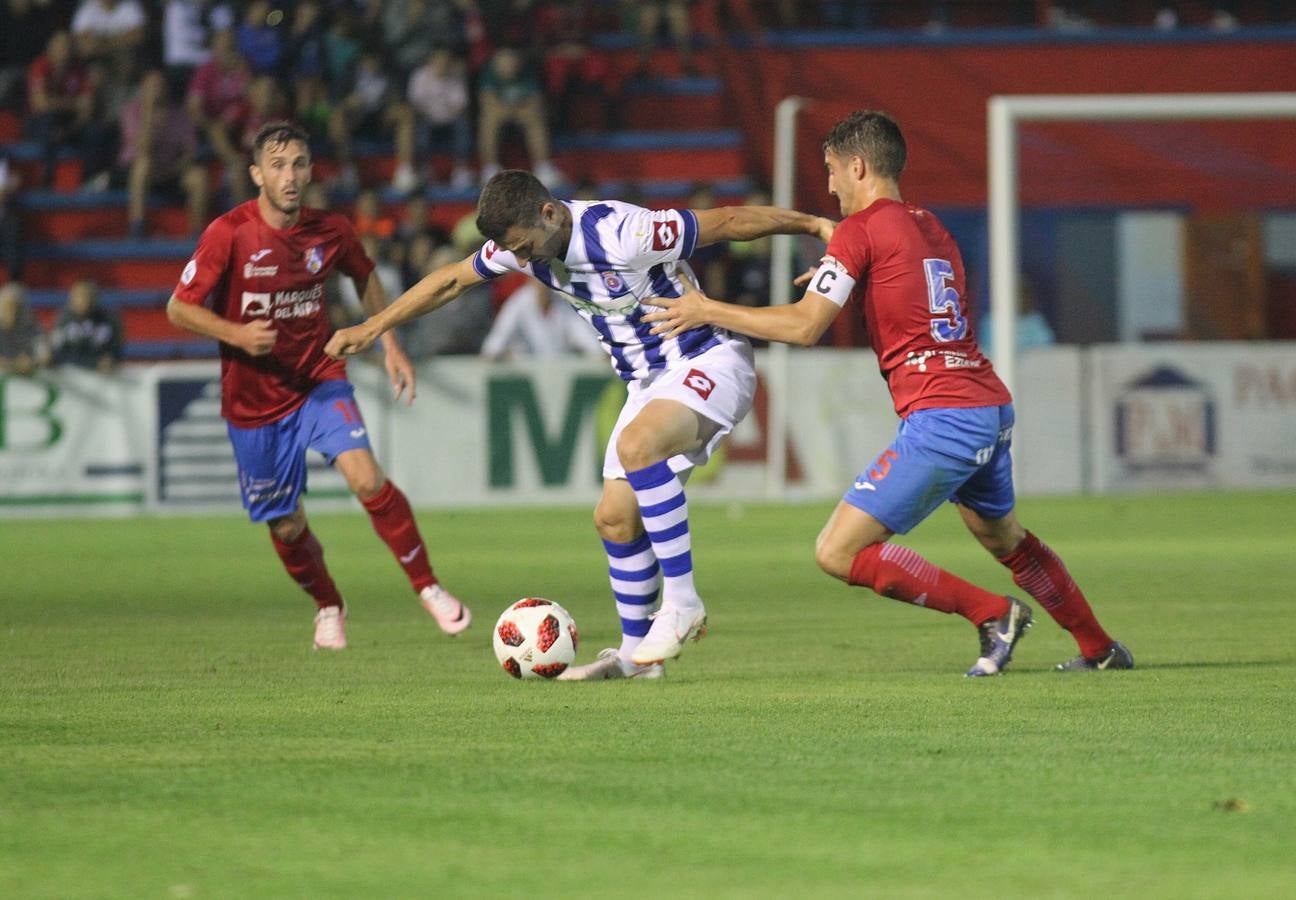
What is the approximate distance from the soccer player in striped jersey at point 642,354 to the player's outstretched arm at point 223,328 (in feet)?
3.02

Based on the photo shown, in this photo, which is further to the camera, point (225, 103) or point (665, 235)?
point (225, 103)

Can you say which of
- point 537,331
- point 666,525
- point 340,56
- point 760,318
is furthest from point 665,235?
point 340,56

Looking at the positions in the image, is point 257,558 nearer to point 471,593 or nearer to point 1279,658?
point 471,593

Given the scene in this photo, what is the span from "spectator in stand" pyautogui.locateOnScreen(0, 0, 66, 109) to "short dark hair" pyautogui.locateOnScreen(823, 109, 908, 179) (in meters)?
18.4

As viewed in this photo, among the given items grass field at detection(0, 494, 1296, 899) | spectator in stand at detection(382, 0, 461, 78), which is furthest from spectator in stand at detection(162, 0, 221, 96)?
grass field at detection(0, 494, 1296, 899)

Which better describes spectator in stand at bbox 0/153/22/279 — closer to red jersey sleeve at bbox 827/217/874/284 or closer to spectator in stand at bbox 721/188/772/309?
spectator in stand at bbox 721/188/772/309

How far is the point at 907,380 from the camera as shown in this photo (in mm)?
7207

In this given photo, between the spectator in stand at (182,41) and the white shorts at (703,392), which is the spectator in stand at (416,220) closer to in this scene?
the spectator in stand at (182,41)

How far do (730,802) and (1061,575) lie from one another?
289 cm

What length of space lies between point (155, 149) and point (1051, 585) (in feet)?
56.1

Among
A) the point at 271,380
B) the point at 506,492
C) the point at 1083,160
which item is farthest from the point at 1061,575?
the point at 1083,160

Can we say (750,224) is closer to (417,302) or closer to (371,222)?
(417,302)

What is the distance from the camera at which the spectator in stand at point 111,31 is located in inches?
898

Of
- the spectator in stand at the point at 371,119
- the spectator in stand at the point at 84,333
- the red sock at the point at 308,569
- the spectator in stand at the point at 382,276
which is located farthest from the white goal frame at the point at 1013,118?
the red sock at the point at 308,569
